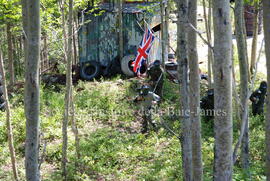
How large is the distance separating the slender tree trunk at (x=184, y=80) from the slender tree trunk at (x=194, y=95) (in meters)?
0.32

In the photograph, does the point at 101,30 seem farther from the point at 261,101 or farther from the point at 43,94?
the point at 261,101

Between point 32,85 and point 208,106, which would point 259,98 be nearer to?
point 208,106

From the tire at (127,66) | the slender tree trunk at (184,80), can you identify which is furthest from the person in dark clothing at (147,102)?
the slender tree trunk at (184,80)

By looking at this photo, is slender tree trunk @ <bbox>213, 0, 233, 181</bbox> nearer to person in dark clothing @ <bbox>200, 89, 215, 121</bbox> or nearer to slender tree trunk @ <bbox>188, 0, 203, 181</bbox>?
slender tree trunk @ <bbox>188, 0, 203, 181</bbox>

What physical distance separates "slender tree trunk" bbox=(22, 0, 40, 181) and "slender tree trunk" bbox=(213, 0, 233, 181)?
4.90 ft

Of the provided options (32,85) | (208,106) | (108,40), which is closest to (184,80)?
(32,85)

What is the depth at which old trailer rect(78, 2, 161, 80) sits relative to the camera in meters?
14.3

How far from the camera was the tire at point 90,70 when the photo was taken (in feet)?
46.1

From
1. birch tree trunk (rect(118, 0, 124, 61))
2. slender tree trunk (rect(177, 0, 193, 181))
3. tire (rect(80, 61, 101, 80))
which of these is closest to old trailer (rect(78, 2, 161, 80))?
tire (rect(80, 61, 101, 80))

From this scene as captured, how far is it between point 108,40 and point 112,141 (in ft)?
23.0

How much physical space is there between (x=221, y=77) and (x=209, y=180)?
2.97 meters

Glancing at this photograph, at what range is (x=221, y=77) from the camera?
2789 mm

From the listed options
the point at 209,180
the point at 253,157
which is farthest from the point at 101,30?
the point at 209,180

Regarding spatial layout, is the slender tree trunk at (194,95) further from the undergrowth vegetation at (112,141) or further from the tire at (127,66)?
the tire at (127,66)
